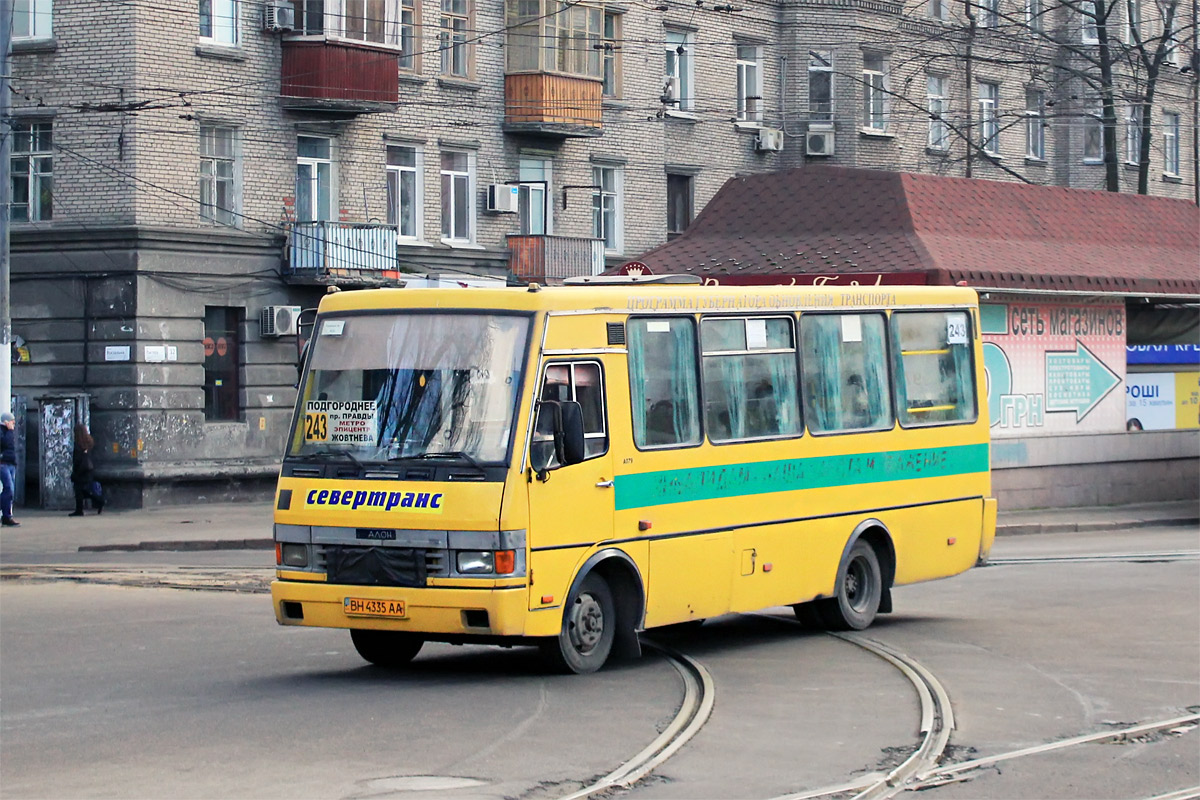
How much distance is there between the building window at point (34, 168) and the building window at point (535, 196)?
10318 millimetres

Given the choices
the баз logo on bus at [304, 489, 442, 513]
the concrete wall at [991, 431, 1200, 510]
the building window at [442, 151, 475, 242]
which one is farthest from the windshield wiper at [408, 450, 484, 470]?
the building window at [442, 151, 475, 242]

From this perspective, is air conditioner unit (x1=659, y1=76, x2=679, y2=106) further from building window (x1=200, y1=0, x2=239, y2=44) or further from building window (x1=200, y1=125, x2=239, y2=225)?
building window (x1=200, y1=125, x2=239, y2=225)

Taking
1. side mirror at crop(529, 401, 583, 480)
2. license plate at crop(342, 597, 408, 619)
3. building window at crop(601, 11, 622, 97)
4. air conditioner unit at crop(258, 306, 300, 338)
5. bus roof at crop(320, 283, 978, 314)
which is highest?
building window at crop(601, 11, 622, 97)

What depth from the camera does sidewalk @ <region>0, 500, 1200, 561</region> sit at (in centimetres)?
2358

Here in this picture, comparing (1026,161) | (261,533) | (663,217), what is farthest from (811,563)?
(1026,161)

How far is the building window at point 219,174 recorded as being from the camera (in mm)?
31734

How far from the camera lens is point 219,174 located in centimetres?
3206

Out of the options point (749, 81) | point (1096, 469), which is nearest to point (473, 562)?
point (1096, 469)

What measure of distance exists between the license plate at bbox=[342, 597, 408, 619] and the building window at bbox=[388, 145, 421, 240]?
24608mm

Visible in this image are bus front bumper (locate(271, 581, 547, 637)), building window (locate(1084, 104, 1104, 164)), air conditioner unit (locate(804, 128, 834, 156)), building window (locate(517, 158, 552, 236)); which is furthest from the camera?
building window (locate(1084, 104, 1104, 164))

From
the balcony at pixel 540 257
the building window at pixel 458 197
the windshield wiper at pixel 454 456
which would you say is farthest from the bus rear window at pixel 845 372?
the balcony at pixel 540 257

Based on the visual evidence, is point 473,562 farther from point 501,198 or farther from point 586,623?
point 501,198

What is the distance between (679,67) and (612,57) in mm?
2397

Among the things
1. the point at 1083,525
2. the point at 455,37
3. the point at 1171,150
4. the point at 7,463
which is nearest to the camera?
the point at 1083,525
